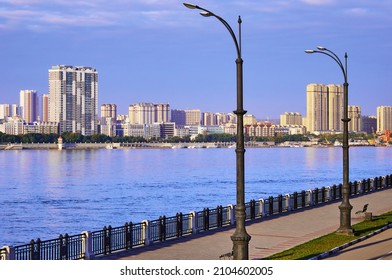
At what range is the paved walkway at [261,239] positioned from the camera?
22609 mm

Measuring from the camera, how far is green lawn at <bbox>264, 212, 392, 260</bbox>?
21578 millimetres

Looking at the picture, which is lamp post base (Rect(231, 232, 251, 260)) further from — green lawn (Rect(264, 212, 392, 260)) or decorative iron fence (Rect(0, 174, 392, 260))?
decorative iron fence (Rect(0, 174, 392, 260))

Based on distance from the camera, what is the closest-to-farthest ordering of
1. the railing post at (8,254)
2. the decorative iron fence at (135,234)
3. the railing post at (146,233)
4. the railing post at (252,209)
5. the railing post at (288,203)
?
1. the railing post at (8,254)
2. the decorative iron fence at (135,234)
3. the railing post at (146,233)
4. the railing post at (252,209)
5. the railing post at (288,203)

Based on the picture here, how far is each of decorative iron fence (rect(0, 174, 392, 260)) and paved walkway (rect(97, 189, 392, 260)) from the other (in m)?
0.44

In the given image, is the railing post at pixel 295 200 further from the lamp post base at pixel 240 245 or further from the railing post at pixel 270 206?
the lamp post base at pixel 240 245

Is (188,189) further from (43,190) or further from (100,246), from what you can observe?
(100,246)

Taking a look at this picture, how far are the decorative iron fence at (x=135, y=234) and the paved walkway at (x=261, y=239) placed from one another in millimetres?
445

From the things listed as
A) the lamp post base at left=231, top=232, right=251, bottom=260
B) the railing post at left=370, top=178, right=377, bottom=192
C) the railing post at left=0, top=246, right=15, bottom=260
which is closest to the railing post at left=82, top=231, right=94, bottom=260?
the railing post at left=0, top=246, right=15, bottom=260

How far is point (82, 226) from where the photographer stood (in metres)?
48.7

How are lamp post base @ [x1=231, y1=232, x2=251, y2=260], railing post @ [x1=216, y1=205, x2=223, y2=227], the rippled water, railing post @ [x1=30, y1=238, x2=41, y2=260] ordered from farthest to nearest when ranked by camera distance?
the rippled water → railing post @ [x1=216, y1=205, x2=223, y2=227] → railing post @ [x1=30, y1=238, x2=41, y2=260] → lamp post base @ [x1=231, y1=232, x2=251, y2=260]

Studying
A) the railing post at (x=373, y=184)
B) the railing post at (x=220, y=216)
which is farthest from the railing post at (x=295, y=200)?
the railing post at (x=373, y=184)
